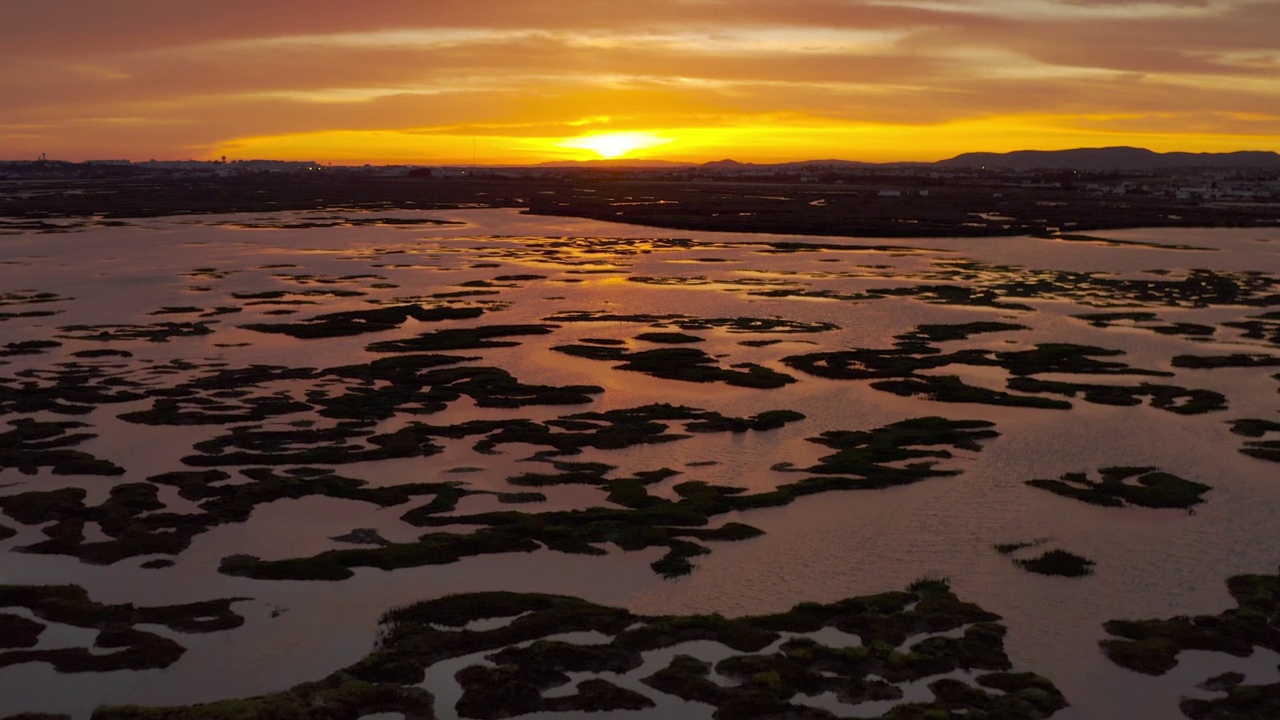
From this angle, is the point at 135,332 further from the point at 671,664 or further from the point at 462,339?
the point at 671,664

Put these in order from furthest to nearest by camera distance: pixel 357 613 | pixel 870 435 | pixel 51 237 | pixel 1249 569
→ 1. pixel 51 237
2. pixel 870 435
3. pixel 1249 569
4. pixel 357 613

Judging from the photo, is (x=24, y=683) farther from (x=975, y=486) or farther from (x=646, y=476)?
(x=975, y=486)

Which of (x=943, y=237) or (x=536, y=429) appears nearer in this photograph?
(x=536, y=429)

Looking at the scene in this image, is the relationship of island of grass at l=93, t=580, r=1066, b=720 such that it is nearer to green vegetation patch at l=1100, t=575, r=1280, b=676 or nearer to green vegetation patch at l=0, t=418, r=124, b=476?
green vegetation patch at l=1100, t=575, r=1280, b=676

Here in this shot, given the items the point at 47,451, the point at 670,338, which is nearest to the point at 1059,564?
the point at 47,451

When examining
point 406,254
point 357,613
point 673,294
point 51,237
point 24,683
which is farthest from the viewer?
point 51,237

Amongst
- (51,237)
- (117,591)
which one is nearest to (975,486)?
(117,591)
